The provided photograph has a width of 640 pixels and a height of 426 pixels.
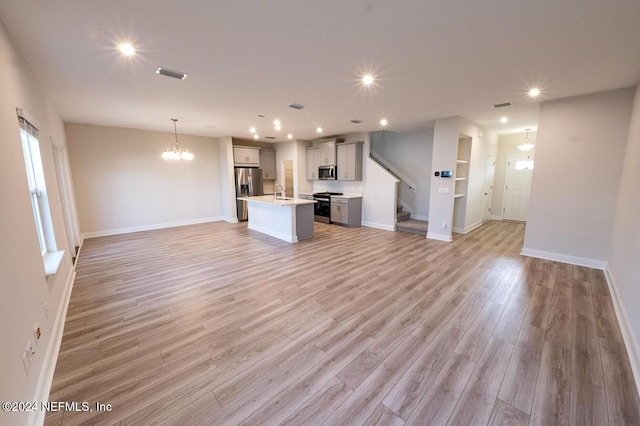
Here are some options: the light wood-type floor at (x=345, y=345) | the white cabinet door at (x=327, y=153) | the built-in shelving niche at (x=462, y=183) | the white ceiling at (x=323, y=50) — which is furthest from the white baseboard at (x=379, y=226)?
the white ceiling at (x=323, y=50)

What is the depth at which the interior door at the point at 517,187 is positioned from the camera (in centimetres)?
723

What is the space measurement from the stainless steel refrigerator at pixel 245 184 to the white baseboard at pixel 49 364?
5.35 meters

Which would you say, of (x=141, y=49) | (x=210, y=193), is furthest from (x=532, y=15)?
(x=210, y=193)

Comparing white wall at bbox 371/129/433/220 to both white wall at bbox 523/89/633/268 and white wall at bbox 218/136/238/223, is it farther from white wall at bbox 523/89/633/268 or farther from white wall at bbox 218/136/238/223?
white wall at bbox 218/136/238/223

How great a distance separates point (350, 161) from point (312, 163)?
1738 mm

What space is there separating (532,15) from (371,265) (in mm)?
3350

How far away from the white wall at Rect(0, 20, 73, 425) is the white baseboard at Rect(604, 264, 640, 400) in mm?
3982

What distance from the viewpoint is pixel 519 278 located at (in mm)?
3549

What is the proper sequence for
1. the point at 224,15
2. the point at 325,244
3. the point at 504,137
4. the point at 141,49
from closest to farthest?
1. the point at 224,15
2. the point at 141,49
3. the point at 325,244
4. the point at 504,137

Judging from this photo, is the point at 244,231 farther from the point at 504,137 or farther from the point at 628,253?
the point at 504,137

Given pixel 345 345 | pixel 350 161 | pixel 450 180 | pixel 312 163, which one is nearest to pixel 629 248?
pixel 450 180

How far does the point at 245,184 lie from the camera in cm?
809

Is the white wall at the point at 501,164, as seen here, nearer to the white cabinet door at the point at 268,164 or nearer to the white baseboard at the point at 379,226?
the white baseboard at the point at 379,226

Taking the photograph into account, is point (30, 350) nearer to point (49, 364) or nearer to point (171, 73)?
point (49, 364)
